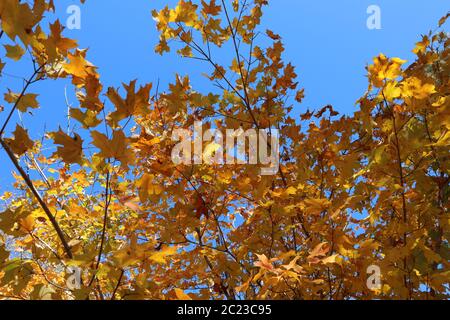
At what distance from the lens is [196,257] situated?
7.13 feet

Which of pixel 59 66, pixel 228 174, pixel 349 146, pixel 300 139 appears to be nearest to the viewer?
pixel 59 66

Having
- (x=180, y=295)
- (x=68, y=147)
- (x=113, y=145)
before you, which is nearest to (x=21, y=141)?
(x=68, y=147)

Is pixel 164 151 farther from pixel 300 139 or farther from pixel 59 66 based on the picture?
pixel 300 139

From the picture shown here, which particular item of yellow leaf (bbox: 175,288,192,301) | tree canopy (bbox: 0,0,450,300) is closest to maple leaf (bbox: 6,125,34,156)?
tree canopy (bbox: 0,0,450,300)

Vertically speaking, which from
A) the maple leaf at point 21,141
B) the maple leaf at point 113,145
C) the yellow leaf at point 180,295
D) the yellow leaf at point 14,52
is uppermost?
the yellow leaf at point 14,52

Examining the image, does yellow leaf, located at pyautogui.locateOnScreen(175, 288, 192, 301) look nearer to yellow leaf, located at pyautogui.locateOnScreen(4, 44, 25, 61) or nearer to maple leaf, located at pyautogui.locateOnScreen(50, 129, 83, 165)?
maple leaf, located at pyautogui.locateOnScreen(50, 129, 83, 165)

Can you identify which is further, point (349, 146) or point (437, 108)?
point (349, 146)

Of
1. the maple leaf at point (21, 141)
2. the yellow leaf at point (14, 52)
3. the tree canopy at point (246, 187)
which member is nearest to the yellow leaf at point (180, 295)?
the tree canopy at point (246, 187)

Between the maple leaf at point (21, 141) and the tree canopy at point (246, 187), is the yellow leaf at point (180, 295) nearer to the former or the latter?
the tree canopy at point (246, 187)

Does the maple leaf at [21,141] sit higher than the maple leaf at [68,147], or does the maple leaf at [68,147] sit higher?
the maple leaf at [21,141]

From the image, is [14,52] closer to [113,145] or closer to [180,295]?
[113,145]

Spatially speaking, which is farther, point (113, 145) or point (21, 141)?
point (21, 141)
